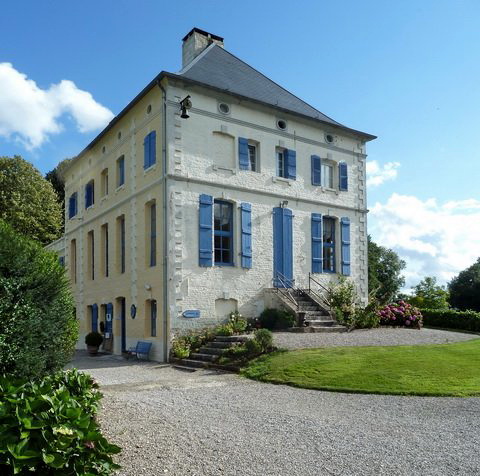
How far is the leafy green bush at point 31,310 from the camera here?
5680 millimetres

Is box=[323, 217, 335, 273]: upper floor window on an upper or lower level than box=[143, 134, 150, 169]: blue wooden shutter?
lower

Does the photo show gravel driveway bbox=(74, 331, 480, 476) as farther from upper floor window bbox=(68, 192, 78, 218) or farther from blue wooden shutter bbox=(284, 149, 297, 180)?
upper floor window bbox=(68, 192, 78, 218)

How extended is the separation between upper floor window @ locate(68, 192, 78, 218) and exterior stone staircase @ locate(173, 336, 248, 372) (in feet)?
41.1

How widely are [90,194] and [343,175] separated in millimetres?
10712

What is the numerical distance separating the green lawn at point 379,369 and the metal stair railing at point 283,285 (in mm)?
4755

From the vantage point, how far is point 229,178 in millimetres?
16812

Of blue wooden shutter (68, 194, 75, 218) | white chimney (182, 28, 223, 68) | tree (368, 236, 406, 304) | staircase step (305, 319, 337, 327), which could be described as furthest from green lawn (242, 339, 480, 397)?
tree (368, 236, 406, 304)

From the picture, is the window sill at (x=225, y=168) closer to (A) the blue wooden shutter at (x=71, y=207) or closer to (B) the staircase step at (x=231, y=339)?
(B) the staircase step at (x=231, y=339)

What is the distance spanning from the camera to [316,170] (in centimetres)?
1925

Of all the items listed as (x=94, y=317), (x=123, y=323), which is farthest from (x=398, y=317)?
(x=94, y=317)

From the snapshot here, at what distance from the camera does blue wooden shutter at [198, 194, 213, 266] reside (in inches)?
620

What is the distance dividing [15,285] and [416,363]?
25.6 ft

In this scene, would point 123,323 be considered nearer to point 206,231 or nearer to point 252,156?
point 206,231

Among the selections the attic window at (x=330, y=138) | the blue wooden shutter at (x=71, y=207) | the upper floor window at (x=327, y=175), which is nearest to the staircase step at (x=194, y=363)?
the upper floor window at (x=327, y=175)
